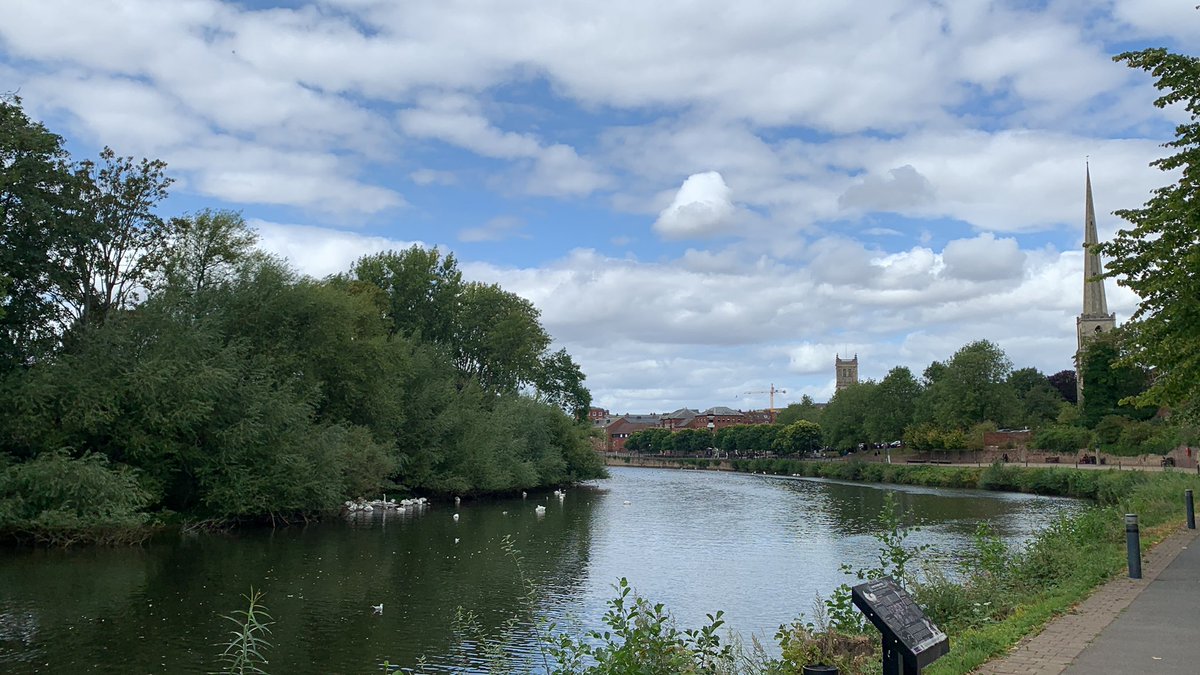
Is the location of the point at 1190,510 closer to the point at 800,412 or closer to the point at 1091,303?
the point at 1091,303

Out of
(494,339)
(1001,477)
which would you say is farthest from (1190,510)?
(494,339)

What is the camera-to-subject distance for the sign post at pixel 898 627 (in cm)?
596

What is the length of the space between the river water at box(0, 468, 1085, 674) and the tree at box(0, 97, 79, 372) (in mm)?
9232

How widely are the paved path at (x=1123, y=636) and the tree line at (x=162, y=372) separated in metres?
25.4

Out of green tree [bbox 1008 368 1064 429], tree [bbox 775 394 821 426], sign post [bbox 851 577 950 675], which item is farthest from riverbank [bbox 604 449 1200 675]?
tree [bbox 775 394 821 426]

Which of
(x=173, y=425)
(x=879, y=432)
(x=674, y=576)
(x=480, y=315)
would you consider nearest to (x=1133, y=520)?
(x=674, y=576)

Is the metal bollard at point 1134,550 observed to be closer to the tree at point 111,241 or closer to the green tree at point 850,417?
the tree at point 111,241

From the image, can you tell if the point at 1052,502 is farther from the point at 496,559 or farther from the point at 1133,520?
the point at 1133,520

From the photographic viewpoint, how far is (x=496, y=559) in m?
26.4

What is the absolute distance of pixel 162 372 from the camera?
30406mm

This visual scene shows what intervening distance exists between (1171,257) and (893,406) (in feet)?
266

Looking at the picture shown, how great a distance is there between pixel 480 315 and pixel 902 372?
48217 millimetres

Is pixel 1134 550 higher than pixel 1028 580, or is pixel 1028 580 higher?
pixel 1134 550

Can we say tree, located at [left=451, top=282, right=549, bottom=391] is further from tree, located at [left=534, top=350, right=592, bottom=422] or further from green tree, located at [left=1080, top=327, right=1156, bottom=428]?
green tree, located at [left=1080, top=327, right=1156, bottom=428]
